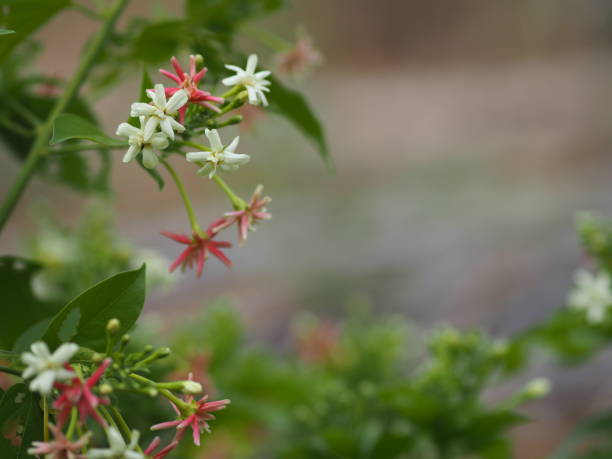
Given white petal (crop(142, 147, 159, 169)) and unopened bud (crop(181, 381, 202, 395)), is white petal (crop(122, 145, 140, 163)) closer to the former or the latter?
white petal (crop(142, 147, 159, 169))

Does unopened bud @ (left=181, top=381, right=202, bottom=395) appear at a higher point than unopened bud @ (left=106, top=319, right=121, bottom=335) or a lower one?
lower

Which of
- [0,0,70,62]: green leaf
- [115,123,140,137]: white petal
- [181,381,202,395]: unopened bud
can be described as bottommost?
[181,381,202,395]: unopened bud

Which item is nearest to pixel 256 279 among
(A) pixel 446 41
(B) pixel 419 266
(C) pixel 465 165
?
(B) pixel 419 266

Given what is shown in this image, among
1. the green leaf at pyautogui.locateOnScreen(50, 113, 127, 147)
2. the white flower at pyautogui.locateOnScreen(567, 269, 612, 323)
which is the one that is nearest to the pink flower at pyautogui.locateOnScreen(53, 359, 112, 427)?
the green leaf at pyautogui.locateOnScreen(50, 113, 127, 147)

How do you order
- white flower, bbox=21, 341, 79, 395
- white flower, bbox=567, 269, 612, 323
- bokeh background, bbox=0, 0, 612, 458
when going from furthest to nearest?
1. bokeh background, bbox=0, 0, 612, 458
2. white flower, bbox=567, 269, 612, 323
3. white flower, bbox=21, 341, 79, 395

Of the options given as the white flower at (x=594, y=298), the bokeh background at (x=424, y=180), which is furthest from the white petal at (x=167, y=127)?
the white flower at (x=594, y=298)

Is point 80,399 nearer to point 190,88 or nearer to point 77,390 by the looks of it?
point 77,390

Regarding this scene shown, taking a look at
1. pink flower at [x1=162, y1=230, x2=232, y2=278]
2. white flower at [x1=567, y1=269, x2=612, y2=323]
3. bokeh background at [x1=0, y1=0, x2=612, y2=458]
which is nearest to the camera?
pink flower at [x1=162, y1=230, x2=232, y2=278]

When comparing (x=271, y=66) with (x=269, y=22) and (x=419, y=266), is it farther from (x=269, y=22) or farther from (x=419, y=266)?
(x=269, y=22)
